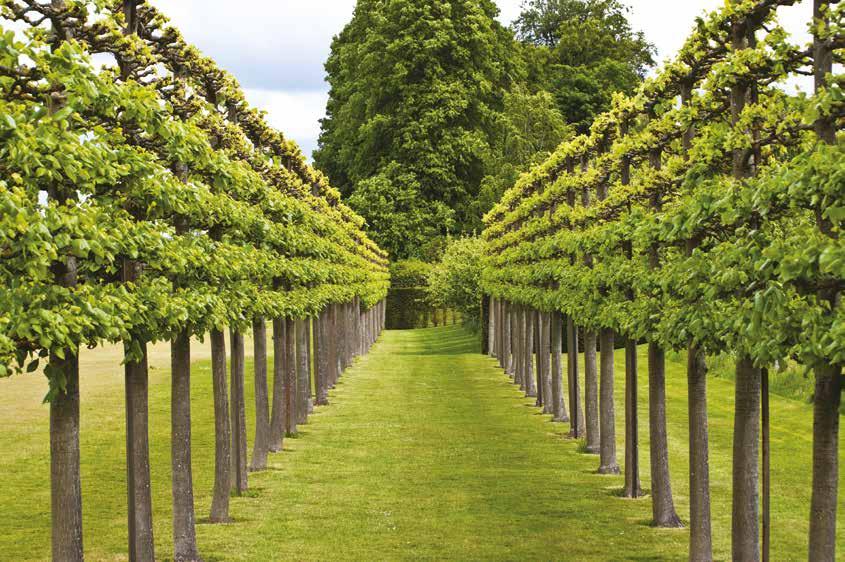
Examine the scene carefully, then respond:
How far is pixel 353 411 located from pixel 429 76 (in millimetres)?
51403

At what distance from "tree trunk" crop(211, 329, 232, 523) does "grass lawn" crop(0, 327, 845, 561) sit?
36 centimetres

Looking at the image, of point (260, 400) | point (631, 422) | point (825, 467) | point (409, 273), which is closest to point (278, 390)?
point (260, 400)

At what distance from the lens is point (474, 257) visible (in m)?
58.8

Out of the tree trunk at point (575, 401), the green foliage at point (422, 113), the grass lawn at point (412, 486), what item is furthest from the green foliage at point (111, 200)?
the green foliage at point (422, 113)

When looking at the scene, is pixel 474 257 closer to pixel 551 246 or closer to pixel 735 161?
pixel 551 246

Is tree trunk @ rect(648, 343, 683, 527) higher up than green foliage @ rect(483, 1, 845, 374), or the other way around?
green foliage @ rect(483, 1, 845, 374)

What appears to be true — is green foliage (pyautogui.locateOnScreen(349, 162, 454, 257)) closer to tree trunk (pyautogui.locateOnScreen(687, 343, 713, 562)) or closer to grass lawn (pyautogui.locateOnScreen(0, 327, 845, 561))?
grass lawn (pyautogui.locateOnScreen(0, 327, 845, 561))

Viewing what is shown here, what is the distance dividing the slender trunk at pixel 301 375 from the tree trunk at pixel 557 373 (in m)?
6.50

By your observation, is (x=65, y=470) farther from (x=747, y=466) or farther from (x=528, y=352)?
(x=528, y=352)

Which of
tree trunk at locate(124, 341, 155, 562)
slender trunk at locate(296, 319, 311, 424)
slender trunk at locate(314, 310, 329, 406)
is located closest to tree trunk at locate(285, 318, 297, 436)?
slender trunk at locate(296, 319, 311, 424)

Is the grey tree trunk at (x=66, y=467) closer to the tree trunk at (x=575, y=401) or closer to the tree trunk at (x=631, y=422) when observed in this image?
the tree trunk at (x=631, y=422)

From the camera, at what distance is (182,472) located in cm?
1509

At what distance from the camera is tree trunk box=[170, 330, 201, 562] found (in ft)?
49.3

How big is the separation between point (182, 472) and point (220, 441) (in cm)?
221
